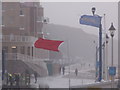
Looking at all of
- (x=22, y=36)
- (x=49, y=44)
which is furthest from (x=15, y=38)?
(x=49, y=44)

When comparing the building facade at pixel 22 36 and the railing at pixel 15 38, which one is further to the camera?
the railing at pixel 15 38

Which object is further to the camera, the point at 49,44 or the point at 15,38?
the point at 15,38

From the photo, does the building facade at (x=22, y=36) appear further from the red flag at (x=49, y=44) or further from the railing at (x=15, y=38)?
→ the red flag at (x=49, y=44)

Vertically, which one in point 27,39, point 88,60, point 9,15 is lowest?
point 88,60

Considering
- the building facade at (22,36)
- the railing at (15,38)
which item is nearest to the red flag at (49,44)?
the building facade at (22,36)

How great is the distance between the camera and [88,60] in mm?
112312

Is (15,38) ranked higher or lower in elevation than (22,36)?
lower

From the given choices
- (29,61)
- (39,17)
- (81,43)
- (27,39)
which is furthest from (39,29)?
(81,43)

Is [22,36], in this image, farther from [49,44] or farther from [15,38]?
[49,44]

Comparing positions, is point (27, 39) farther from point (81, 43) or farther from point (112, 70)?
point (81, 43)

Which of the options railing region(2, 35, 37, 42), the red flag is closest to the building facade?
railing region(2, 35, 37, 42)

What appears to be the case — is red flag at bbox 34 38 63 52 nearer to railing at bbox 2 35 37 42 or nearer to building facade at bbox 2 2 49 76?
building facade at bbox 2 2 49 76

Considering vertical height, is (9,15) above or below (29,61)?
above

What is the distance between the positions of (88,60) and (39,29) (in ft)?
164
